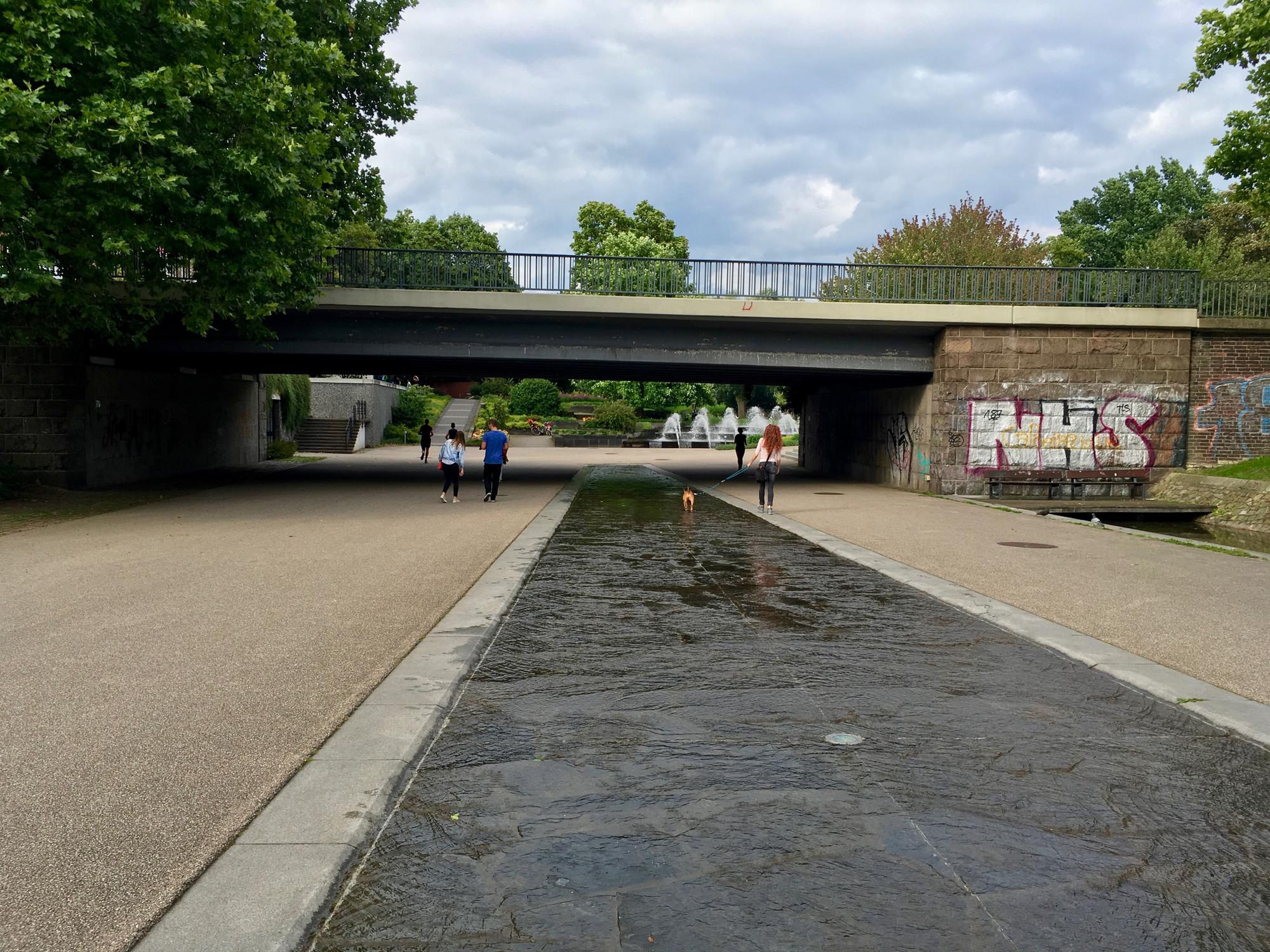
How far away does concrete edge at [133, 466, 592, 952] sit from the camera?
2.86 metres

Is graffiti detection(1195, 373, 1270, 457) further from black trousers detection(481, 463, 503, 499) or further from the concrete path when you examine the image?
the concrete path

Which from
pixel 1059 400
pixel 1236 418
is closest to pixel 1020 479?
pixel 1059 400

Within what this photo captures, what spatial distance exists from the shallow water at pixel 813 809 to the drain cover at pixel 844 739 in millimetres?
32

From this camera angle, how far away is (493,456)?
19.8m

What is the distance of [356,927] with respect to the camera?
2951mm

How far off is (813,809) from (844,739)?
986 millimetres

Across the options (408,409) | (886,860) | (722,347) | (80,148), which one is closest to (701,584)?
(886,860)

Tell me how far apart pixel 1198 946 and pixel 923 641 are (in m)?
4.22

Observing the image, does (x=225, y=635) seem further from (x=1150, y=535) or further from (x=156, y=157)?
(x=1150, y=535)

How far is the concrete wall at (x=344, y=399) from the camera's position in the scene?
170ft

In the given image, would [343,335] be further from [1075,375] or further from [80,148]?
[1075,375]

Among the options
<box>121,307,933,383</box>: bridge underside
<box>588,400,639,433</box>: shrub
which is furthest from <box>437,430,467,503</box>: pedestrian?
<box>588,400,639,433</box>: shrub

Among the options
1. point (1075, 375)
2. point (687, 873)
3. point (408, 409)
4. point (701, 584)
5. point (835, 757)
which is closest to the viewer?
point (687, 873)

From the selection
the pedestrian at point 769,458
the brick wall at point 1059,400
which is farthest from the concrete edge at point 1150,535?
the pedestrian at point 769,458
